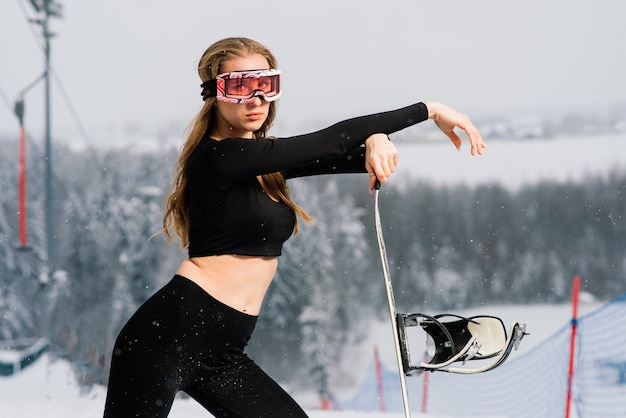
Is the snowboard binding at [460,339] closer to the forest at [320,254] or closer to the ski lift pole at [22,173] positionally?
the forest at [320,254]

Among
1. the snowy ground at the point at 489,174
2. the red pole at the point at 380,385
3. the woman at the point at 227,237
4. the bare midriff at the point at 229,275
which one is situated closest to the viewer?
the woman at the point at 227,237

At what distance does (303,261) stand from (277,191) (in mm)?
11576

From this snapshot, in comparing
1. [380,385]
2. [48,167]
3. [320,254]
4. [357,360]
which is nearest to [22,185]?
[48,167]

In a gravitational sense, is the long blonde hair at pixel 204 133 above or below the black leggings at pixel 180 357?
above

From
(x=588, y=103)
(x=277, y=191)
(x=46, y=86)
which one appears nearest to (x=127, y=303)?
(x=46, y=86)

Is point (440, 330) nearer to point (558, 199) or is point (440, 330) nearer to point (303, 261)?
point (303, 261)

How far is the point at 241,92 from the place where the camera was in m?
2.00

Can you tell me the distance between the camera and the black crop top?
1.77m

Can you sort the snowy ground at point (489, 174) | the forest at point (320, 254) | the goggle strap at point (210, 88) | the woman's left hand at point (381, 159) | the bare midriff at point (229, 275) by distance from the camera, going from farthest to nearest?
the snowy ground at point (489, 174) < the forest at point (320, 254) < the goggle strap at point (210, 88) < the bare midriff at point (229, 275) < the woman's left hand at point (381, 159)

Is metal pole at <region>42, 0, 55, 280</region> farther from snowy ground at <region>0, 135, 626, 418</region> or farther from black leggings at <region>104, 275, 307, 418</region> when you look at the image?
black leggings at <region>104, 275, 307, 418</region>

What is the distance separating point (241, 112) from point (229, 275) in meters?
0.38

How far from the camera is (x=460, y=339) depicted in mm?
1763

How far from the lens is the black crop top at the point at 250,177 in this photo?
69.8 inches

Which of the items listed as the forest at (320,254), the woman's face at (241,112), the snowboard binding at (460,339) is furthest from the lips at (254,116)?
the forest at (320,254)
